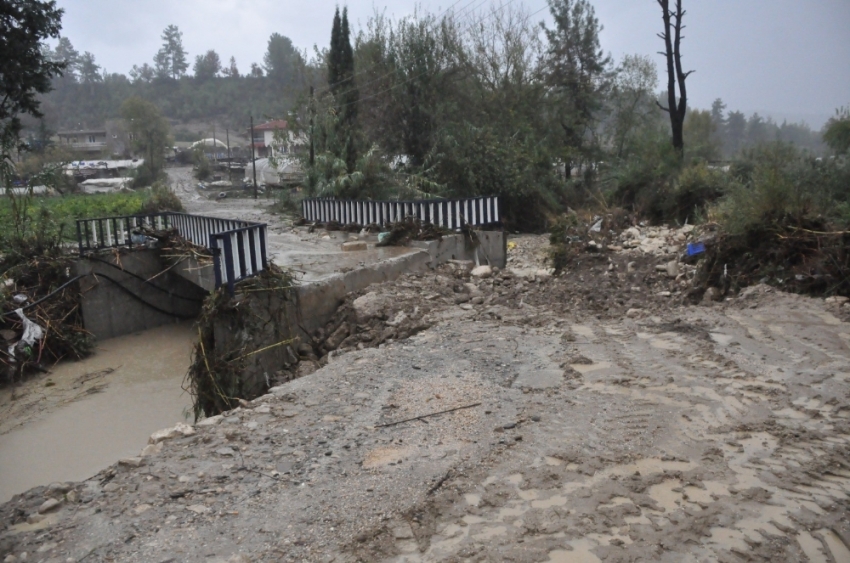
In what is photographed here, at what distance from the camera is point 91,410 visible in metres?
9.70

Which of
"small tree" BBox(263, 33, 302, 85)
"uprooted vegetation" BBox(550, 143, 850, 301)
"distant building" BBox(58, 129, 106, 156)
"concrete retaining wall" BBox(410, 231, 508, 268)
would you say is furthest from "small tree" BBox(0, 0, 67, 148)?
"small tree" BBox(263, 33, 302, 85)

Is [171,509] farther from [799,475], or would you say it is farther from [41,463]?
[41,463]

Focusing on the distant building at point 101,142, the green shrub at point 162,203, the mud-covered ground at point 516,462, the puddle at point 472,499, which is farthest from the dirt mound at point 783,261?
the distant building at point 101,142

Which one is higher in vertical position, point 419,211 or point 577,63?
point 577,63

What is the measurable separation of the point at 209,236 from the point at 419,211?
464 centimetres

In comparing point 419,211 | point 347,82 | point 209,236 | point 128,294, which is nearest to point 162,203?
point 347,82

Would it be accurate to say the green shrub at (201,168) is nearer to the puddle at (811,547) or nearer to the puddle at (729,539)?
the puddle at (729,539)

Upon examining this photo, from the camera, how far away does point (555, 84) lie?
1125 inches

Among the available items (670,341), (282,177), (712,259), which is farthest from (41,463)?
(282,177)

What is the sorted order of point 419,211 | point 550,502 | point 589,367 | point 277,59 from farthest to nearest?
point 277,59, point 419,211, point 589,367, point 550,502

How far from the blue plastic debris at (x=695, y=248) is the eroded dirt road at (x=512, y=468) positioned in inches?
119

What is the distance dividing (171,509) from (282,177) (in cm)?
2474

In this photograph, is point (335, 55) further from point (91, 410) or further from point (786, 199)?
point (786, 199)

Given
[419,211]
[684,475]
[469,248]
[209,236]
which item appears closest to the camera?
[684,475]
